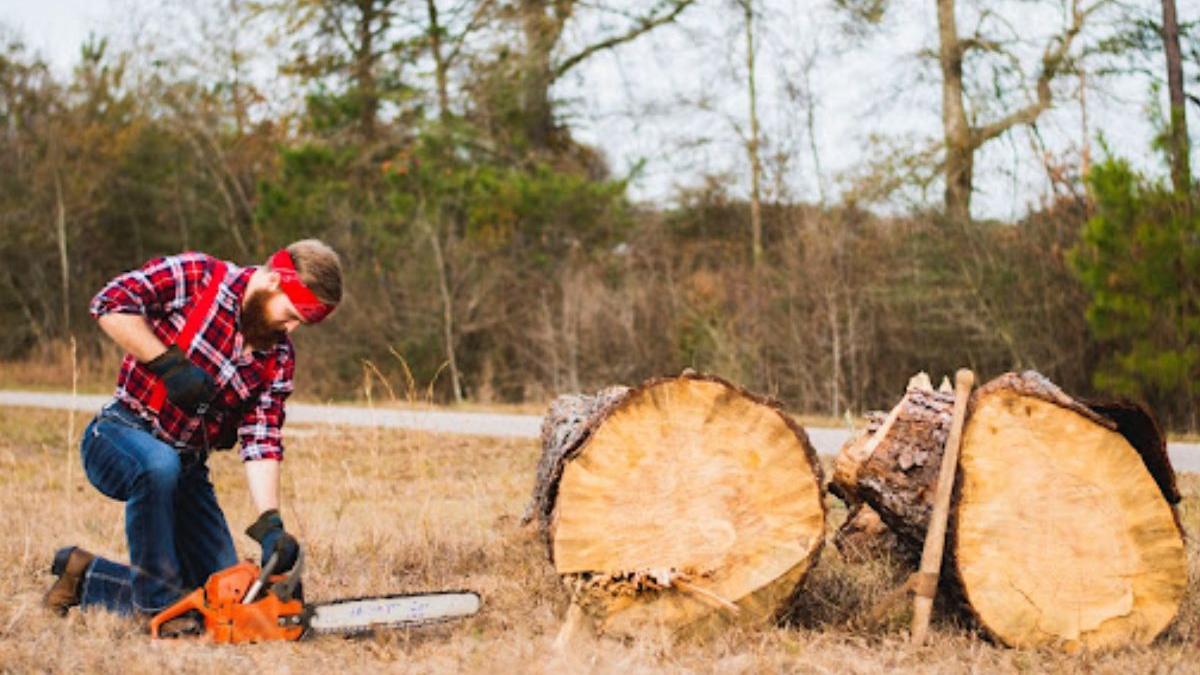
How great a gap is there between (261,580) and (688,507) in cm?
133

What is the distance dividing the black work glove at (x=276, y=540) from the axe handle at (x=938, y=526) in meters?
1.91

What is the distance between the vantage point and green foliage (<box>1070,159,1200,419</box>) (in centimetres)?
1148

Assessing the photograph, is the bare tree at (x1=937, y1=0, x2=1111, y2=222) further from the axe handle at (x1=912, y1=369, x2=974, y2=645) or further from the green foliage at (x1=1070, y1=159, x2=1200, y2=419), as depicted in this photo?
the axe handle at (x1=912, y1=369, x2=974, y2=645)

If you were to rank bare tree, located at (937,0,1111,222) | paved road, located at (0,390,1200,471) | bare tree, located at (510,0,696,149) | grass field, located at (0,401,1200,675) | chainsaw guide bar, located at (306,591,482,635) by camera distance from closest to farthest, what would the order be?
1. grass field, located at (0,401,1200,675)
2. chainsaw guide bar, located at (306,591,482,635)
3. paved road, located at (0,390,1200,471)
4. bare tree, located at (937,0,1111,222)
5. bare tree, located at (510,0,696,149)

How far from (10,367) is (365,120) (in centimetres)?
1017

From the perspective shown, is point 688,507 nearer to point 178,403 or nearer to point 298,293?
point 298,293

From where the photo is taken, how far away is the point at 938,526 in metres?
3.62

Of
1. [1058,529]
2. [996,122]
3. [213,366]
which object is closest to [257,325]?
[213,366]

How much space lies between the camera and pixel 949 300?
14492mm

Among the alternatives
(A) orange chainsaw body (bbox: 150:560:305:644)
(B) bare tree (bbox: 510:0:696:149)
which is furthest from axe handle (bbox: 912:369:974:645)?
(B) bare tree (bbox: 510:0:696:149)

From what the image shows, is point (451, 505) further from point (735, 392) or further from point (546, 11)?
point (546, 11)

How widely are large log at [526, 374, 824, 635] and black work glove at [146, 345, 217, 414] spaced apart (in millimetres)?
1160

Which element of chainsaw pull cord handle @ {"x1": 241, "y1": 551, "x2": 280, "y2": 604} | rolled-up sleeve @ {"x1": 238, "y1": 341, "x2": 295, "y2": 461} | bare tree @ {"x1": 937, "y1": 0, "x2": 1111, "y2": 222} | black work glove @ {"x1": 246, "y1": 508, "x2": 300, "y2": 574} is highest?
bare tree @ {"x1": 937, "y1": 0, "x2": 1111, "y2": 222}

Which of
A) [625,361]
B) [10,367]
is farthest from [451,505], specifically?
[10,367]
